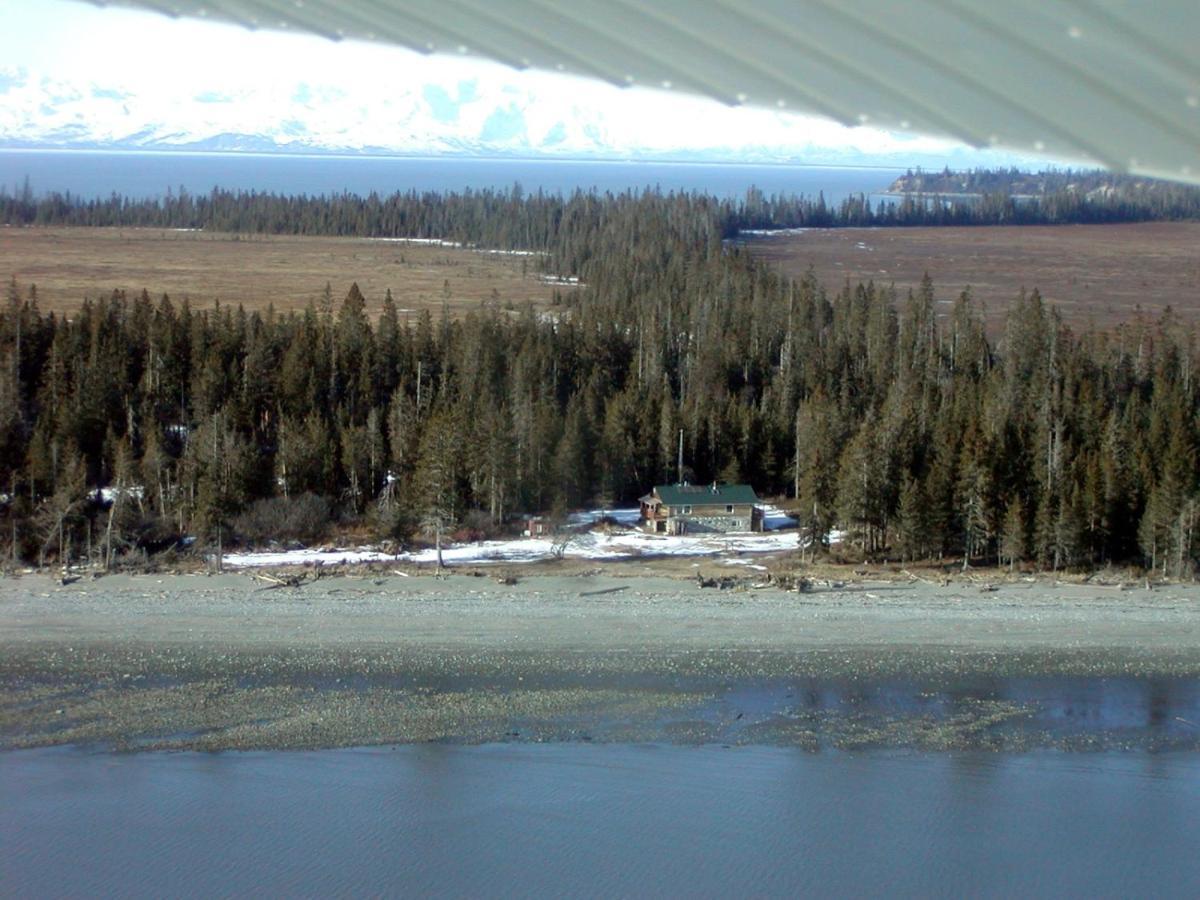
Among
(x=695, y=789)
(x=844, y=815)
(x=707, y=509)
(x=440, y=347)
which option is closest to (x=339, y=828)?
(x=695, y=789)

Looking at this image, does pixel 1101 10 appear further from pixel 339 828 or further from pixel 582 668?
pixel 582 668

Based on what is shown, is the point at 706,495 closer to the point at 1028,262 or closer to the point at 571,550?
the point at 571,550

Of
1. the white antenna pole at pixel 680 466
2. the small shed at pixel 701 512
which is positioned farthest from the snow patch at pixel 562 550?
the white antenna pole at pixel 680 466

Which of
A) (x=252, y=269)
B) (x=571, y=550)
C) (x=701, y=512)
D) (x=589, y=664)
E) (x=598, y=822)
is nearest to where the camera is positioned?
(x=598, y=822)

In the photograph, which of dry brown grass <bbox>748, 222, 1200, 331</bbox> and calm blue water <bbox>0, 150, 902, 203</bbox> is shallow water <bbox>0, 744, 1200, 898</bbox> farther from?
calm blue water <bbox>0, 150, 902, 203</bbox>

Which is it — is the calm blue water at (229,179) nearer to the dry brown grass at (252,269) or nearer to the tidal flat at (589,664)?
the dry brown grass at (252,269)

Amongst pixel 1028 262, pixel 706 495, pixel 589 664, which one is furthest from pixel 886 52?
pixel 1028 262
